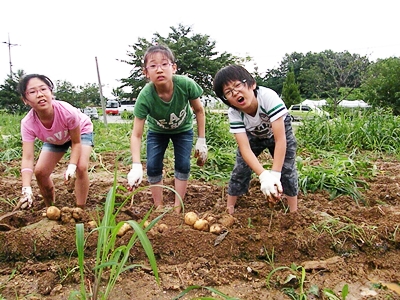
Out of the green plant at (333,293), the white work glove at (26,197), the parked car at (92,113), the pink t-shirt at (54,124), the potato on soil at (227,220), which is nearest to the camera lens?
the green plant at (333,293)

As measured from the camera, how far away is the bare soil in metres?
1.54

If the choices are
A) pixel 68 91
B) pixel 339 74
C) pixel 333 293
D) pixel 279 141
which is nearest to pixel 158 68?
pixel 279 141

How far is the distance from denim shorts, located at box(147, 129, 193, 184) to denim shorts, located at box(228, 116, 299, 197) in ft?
1.19

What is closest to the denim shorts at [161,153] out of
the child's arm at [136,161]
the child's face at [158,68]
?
the child's arm at [136,161]

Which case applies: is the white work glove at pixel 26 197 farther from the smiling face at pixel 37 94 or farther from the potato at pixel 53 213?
the smiling face at pixel 37 94

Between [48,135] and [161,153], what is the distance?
0.75 meters

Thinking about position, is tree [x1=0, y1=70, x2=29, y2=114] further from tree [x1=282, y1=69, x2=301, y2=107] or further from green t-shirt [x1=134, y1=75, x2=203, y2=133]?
green t-shirt [x1=134, y1=75, x2=203, y2=133]

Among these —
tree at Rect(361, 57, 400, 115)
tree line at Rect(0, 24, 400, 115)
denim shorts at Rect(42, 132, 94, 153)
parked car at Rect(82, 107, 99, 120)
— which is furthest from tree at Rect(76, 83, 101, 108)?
denim shorts at Rect(42, 132, 94, 153)

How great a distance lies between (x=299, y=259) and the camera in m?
1.79

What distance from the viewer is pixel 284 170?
222 centimetres

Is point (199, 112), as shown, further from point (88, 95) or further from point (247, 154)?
point (88, 95)

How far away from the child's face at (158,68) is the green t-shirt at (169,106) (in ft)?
0.38

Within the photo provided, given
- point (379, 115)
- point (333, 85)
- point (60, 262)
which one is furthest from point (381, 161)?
point (333, 85)

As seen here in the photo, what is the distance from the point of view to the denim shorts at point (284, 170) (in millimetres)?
2213
